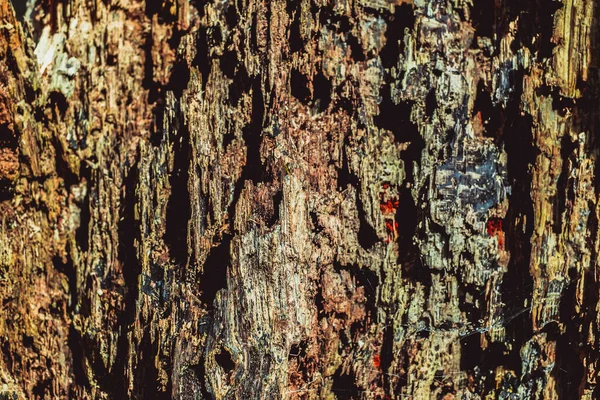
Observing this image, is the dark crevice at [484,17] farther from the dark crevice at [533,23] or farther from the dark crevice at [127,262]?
the dark crevice at [127,262]

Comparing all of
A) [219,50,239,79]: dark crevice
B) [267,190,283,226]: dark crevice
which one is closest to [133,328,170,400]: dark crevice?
[267,190,283,226]: dark crevice

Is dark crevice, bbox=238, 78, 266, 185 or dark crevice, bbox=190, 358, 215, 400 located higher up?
dark crevice, bbox=238, 78, 266, 185

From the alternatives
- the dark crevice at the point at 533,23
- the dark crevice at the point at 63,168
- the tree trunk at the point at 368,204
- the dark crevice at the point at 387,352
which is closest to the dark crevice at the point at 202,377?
the tree trunk at the point at 368,204

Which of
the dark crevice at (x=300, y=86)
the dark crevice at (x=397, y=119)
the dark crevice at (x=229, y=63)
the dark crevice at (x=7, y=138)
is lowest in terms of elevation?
the dark crevice at (x=7, y=138)

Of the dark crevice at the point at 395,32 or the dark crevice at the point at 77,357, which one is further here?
the dark crevice at the point at 77,357

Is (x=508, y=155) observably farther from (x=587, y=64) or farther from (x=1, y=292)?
(x=1, y=292)

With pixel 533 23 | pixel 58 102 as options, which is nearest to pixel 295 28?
pixel 533 23

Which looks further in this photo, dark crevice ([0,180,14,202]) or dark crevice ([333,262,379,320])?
dark crevice ([0,180,14,202])

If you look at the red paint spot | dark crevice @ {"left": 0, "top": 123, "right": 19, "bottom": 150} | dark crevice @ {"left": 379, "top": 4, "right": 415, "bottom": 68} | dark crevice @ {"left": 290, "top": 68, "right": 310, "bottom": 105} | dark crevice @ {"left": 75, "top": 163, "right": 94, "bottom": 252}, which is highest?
dark crevice @ {"left": 379, "top": 4, "right": 415, "bottom": 68}

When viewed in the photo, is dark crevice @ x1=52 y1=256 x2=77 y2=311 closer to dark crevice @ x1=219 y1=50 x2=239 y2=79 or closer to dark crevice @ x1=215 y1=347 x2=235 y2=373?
dark crevice @ x1=215 y1=347 x2=235 y2=373
